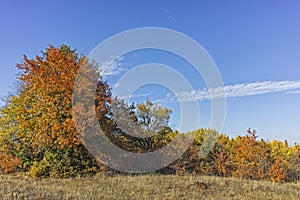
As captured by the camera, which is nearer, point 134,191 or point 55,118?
point 134,191

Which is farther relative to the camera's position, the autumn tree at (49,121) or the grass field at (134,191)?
the autumn tree at (49,121)

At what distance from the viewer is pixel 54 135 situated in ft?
55.1

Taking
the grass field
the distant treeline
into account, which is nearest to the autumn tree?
the distant treeline

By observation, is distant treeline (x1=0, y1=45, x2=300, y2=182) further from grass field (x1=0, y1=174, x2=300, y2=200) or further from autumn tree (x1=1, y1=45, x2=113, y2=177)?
grass field (x1=0, y1=174, x2=300, y2=200)

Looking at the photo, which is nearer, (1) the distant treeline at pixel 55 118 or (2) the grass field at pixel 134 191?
(2) the grass field at pixel 134 191

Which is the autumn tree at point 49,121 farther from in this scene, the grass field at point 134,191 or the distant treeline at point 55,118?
the grass field at point 134,191

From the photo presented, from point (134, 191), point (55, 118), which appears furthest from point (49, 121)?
point (134, 191)

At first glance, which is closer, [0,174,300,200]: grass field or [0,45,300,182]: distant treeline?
[0,174,300,200]: grass field

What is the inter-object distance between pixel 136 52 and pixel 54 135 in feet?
22.8

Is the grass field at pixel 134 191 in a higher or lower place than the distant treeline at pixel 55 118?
lower

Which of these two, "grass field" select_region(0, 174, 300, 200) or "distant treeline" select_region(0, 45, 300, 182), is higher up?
"distant treeline" select_region(0, 45, 300, 182)

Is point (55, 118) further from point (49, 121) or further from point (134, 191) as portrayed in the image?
point (134, 191)

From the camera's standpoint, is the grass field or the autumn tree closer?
the grass field

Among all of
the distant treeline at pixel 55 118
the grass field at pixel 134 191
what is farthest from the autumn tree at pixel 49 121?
the grass field at pixel 134 191
